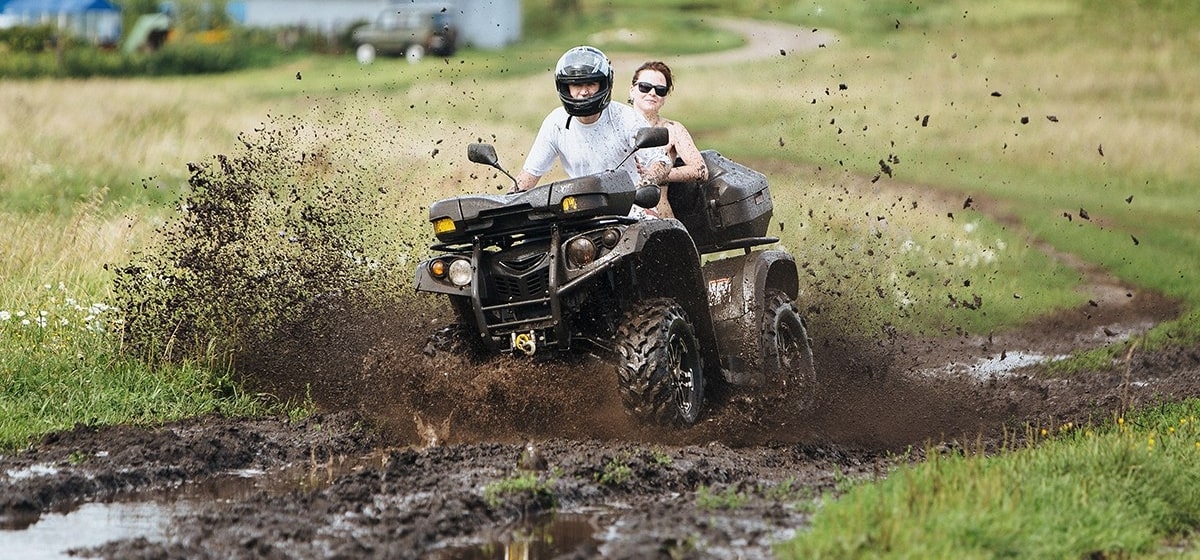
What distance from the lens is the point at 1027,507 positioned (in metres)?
7.65

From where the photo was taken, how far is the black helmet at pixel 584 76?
1002cm

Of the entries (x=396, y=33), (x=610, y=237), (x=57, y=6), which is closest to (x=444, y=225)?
(x=610, y=237)

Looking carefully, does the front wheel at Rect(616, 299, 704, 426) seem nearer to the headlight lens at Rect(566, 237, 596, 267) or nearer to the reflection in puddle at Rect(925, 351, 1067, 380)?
the headlight lens at Rect(566, 237, 596, 267)

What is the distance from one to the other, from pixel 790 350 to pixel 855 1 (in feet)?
142

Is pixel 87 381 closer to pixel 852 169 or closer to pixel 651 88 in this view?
pixel 651 88

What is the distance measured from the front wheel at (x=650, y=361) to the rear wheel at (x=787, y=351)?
3.92 feet

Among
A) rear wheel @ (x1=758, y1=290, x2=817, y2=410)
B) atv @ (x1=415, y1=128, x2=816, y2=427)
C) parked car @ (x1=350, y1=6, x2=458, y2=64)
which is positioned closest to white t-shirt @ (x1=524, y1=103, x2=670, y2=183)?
atv @ (x1=415, y1=128, x2=816, y2=427)

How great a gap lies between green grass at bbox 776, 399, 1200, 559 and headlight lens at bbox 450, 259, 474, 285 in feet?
8.09

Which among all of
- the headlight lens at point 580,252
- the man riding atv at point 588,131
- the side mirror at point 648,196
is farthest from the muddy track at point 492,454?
the man riding atv at point 588,131

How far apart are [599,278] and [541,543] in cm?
254

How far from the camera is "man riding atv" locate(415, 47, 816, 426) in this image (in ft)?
30.7

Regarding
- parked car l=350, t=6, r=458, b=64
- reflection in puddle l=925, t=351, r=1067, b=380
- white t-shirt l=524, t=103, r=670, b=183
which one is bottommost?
parked car l=350, t=6, r=458, b=64

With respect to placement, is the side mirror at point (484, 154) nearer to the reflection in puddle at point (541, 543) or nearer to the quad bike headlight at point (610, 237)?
the quad bike headlight at point (610, 237)

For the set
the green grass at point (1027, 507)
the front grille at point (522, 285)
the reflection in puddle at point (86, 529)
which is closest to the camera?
the green grass at point (1027, 507)
